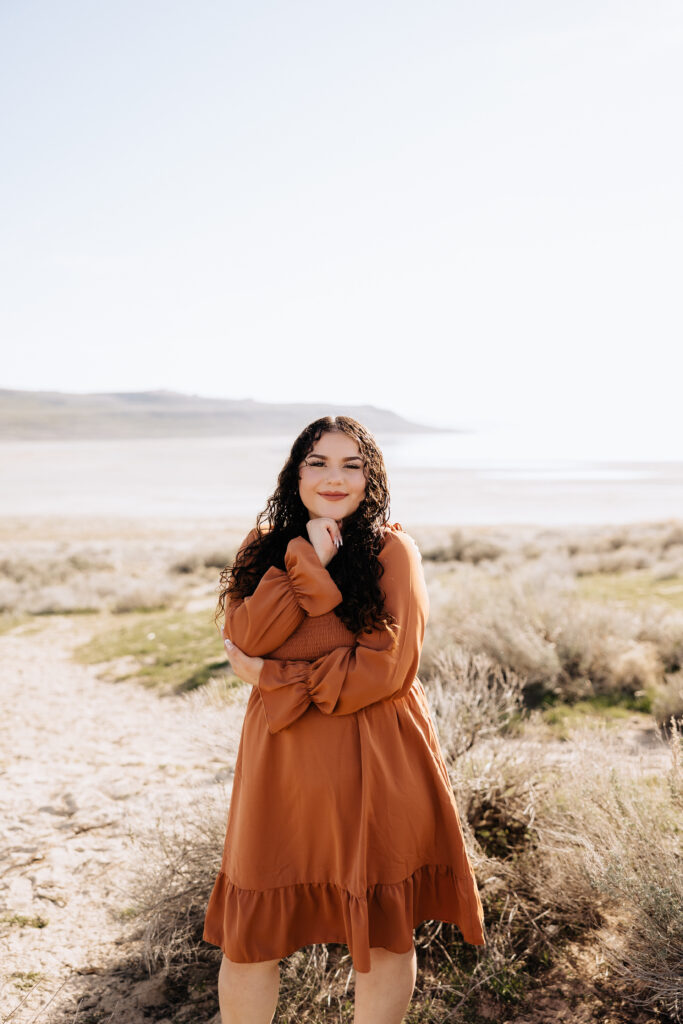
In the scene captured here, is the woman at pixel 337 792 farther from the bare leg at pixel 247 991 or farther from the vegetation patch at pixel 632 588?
the vegetation patch at pixel 632 588

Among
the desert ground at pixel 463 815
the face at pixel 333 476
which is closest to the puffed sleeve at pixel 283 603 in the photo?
the face at pixel 333 476

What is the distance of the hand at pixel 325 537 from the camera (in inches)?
87.7

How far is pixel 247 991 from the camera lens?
6.85ft

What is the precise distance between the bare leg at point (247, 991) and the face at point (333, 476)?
1338 millimetres

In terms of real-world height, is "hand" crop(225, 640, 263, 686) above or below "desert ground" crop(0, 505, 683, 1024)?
above

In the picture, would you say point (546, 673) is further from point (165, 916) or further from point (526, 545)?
point (526, 545)

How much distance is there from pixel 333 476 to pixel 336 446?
10 centimetres

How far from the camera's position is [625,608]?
8438mm

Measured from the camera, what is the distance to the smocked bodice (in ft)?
7.16

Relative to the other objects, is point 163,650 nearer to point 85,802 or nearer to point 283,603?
point 85,802

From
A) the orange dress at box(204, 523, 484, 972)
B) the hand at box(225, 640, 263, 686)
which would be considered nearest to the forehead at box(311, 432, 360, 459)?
the orange dress at box(204, 523, 484, 972)

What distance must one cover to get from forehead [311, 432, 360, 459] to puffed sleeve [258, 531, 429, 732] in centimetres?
39

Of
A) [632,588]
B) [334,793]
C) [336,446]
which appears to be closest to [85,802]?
[334,793]

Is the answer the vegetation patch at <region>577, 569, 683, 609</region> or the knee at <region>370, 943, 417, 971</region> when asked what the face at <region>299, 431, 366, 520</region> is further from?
the vegetation patch at <region>577, 569, 683, 609</region>
